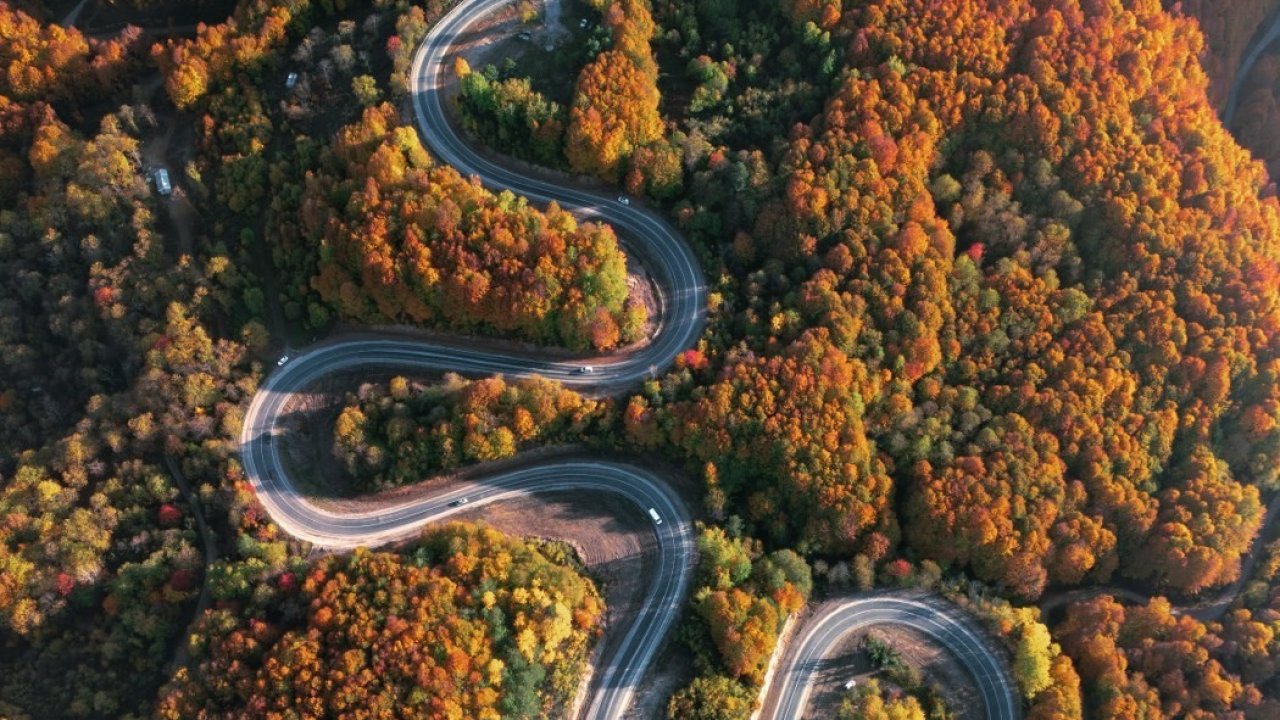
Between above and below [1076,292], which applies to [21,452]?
below

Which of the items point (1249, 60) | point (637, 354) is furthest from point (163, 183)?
point (1249, 60)

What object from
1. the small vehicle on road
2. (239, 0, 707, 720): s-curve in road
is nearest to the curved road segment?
(239, 0, 707, 720): s-curve in road

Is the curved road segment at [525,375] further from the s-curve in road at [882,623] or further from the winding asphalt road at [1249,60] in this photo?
the winding asphalt road at [1249,60]

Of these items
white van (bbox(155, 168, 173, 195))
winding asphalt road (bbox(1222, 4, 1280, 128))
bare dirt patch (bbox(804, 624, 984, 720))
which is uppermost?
winding asphalt road (bbox(1222, 4, 1280, 128))

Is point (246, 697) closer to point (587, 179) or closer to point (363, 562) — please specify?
point (363, 562)

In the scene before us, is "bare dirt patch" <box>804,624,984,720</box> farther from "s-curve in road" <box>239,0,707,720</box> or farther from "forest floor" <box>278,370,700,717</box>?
"s-curve in road" <box>239,0,707,720</box>

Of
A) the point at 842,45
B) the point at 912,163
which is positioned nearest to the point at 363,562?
the point at 912,163
